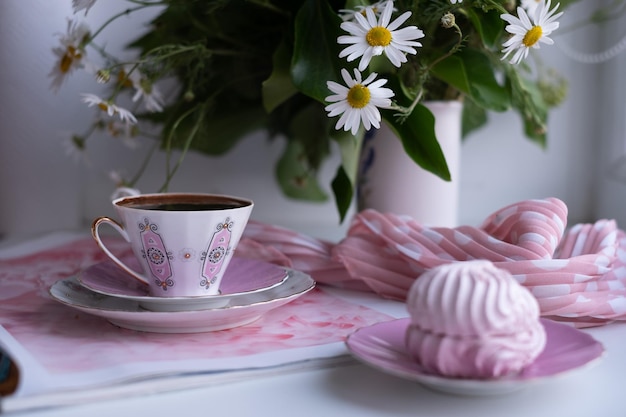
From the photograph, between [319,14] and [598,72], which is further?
[598,72]

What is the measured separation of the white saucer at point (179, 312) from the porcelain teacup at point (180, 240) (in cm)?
3

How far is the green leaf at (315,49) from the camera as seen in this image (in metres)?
0.65

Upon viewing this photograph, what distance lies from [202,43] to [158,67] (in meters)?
0.07

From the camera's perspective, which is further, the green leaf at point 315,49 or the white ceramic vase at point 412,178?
the white ceramic vase at point 412,178

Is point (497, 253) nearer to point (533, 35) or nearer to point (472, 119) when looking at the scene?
point (533, 35)

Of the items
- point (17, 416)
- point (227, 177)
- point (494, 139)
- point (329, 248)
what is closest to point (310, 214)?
point (227, 177)

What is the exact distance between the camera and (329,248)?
2.31ft

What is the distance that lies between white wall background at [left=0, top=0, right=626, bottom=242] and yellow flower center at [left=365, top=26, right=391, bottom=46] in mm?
441

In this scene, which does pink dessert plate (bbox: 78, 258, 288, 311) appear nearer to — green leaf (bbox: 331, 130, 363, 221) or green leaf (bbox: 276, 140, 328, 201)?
green leaf (bbox: 331, 130, 363, 221)

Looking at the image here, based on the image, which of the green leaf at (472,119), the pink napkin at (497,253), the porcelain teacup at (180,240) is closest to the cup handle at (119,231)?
the porcelain teacup at (180,240)

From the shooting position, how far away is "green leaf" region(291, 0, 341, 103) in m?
0.65

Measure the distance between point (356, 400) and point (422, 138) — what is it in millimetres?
304

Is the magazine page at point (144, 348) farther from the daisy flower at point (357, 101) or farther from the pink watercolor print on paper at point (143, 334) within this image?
the daisy flower at point (357, 101)

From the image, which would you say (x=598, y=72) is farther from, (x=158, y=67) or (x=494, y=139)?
(x=158, y=67)
